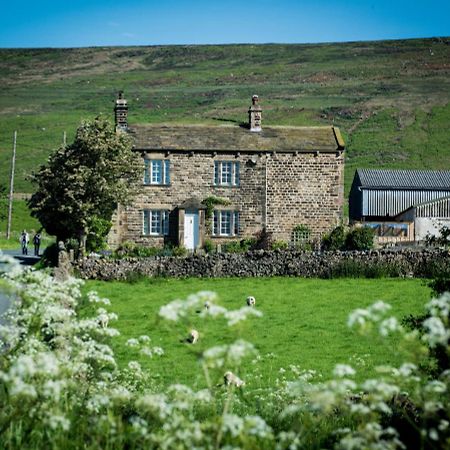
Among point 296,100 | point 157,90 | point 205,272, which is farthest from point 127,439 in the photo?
point 157,90

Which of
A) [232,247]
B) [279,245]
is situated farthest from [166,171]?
[279,245]

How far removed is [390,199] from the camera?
2445 inches

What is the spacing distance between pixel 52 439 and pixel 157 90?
15536 centimetres

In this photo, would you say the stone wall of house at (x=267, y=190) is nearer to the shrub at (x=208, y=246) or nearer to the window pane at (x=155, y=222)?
the window pane at (x=155, y=222)

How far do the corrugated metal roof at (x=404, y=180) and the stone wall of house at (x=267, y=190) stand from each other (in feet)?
43.0

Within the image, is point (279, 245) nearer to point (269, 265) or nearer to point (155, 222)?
point (155, 222)

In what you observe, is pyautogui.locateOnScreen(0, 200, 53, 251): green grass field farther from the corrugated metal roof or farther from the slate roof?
the corrugated metal roof

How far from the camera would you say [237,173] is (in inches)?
1953

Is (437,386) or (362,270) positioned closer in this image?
(437,386)

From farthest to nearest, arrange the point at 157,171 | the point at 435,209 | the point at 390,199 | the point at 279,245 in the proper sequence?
the point at 390,199 → the point at 435,209 → the point at 157,171 → the point at 279,245

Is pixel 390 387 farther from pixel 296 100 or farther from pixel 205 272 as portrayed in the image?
pixel 296 100

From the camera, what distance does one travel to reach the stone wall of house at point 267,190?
49.2 metres

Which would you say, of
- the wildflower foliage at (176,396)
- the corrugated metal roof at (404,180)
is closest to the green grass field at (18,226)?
the corrugated metal roof at (404,180)

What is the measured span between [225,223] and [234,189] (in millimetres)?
1760
